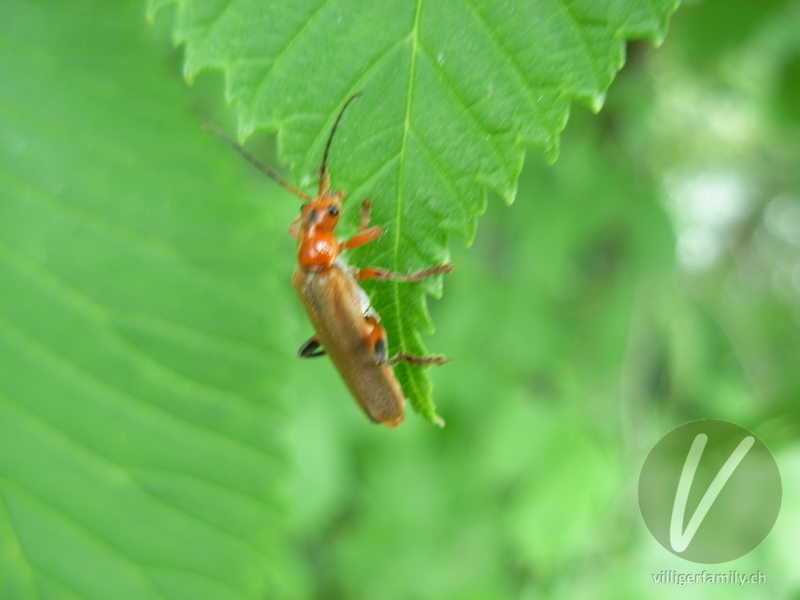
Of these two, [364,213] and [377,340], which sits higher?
[364,213]

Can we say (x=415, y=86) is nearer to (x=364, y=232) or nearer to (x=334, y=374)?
(x=364, y=232)

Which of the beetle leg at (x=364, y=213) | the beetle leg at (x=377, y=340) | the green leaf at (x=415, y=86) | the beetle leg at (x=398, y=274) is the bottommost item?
the beetle leg at (x=377, y=340)

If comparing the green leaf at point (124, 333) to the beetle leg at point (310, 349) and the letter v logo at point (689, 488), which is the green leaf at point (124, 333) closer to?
the beetle leg at point (310, 349)

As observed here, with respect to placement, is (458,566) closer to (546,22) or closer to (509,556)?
(509,556)

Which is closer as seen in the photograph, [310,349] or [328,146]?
[328,146]

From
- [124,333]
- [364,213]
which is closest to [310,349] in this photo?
[124,333]

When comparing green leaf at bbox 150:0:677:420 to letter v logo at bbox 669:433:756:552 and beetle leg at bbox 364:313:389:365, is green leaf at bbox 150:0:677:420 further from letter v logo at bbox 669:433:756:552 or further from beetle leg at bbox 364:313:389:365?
letter v logo at bbox 669:433:756:552

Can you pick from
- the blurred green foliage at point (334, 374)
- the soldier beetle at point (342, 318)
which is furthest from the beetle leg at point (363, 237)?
the blurred green foliage at point (334, 374)

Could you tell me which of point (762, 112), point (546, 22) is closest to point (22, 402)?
point (546, 22)
